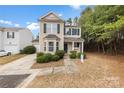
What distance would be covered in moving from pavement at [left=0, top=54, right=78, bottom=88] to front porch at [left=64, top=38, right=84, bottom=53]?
4834 millimetres

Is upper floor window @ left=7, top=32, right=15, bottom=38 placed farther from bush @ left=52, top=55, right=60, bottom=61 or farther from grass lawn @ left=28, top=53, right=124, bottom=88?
grass lawn @ left=28, top=53, right=124, bottom=88

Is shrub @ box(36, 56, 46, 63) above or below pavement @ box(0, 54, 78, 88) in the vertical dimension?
above

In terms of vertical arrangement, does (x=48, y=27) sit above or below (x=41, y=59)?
above

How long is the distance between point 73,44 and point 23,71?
989 cm

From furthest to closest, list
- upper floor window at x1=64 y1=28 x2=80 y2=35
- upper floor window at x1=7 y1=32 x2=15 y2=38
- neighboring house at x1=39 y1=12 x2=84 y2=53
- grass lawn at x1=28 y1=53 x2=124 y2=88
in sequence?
upper floor window at x1=64 y1=28 x2=80 y2=35
neighboring house at x1=39 y1=12 x2=84 y2=53
upper floor window at x1=7 y1=32 x2=15 y2=38
grass lawn at x1=28 y1=53 x2=124 y2=88

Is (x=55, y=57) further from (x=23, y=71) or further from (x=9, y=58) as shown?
(x=23, y=71)

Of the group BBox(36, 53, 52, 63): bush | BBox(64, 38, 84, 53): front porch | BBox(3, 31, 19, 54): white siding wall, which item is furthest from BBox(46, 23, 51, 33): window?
BBox(36, 53, 52, 63): bush

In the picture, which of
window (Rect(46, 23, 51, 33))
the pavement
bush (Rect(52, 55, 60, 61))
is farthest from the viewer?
window (Rect(46, 23, 51, 33))

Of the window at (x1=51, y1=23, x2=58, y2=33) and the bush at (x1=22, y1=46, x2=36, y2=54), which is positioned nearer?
the bush at (x1=22, y1=46, x2=36, y2=54)

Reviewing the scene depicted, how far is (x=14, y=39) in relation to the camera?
62.1 ft

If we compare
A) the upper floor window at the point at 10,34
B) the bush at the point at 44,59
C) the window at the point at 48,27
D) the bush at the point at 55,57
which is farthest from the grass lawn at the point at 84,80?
the window at the point at 48,27

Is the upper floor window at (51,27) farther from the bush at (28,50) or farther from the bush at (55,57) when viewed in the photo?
the bush at (55,57)

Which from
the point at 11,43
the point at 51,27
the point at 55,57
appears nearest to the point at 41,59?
the point at 55,57

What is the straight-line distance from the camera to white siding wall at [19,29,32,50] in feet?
58.9
